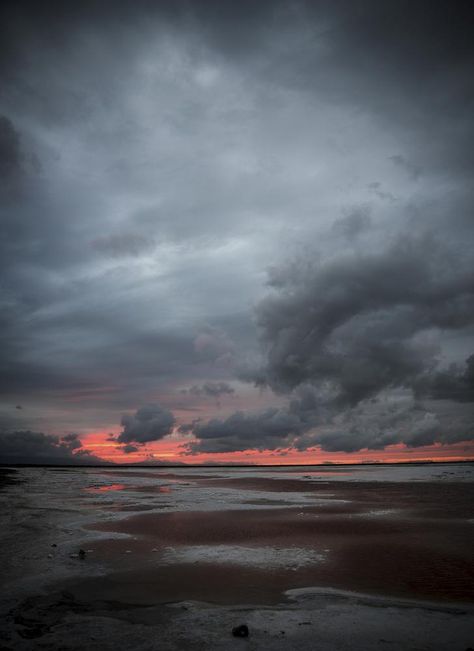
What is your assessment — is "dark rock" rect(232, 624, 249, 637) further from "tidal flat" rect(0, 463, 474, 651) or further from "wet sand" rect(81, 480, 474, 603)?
"wet sand" rect(81, 480, 474, 603)

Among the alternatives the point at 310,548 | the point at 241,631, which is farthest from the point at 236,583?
the point at 310,548

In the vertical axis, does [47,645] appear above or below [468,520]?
above

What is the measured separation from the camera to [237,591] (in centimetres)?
1025

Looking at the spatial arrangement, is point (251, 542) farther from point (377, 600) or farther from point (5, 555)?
point (5, 555)

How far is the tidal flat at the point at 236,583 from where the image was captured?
7.72 meters

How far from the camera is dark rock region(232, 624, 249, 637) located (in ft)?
25.1

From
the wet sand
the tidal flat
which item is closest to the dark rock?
the tidal flat

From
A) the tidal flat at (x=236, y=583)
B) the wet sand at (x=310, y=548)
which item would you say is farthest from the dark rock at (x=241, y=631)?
the wet sand at (x=310, y=548)

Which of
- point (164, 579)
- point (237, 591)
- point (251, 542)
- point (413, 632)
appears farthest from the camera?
point (251, 542)

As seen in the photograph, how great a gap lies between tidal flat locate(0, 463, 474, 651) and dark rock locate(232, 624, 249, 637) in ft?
0.46

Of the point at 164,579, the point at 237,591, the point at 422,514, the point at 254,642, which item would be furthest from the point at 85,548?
the point at 422,514

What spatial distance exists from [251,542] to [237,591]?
6320 millimetres

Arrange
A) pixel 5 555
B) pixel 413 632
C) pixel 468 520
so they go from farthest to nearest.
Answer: pixel 468 520
pixel 5 555
pixel 413 632

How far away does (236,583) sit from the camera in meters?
10.9
